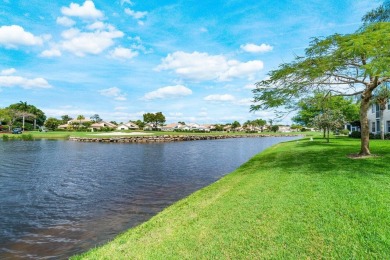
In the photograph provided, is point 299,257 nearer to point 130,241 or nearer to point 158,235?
point 158,235

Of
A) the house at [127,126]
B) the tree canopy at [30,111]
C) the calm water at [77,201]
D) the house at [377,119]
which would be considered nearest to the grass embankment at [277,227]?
the calm water at [77,201]

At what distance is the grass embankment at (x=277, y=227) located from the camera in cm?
527

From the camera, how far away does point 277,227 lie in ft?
20.2

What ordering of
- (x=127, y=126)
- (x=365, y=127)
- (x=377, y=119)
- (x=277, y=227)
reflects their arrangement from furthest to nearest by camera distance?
(x=127, y=126) < (x=377, y=119) < (x=365, y=127) < (x=277, y=227)

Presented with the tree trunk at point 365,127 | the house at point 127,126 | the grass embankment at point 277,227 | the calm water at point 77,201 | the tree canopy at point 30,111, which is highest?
the tree canopy at point 30,111

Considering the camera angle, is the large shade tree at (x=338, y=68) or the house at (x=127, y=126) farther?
the house at (x=127, y=126)

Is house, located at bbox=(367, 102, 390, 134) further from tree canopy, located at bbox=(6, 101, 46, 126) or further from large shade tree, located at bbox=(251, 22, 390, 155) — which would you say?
tree canopy, located at bbox=(6, 101, 46, 126)

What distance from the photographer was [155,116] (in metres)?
120

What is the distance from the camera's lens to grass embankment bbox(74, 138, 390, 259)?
5.27 meters

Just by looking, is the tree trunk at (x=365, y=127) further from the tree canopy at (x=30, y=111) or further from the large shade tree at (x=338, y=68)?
the tree canopy at (x=30, y=111)

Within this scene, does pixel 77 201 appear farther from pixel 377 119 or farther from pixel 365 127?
pixel 377 119

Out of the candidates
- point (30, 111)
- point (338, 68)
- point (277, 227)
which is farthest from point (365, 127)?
point (30, 111)

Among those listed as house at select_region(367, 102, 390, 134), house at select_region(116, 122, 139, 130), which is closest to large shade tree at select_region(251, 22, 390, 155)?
house at select_region(367, 102, 390, 134)

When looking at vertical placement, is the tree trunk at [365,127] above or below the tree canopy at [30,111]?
below
